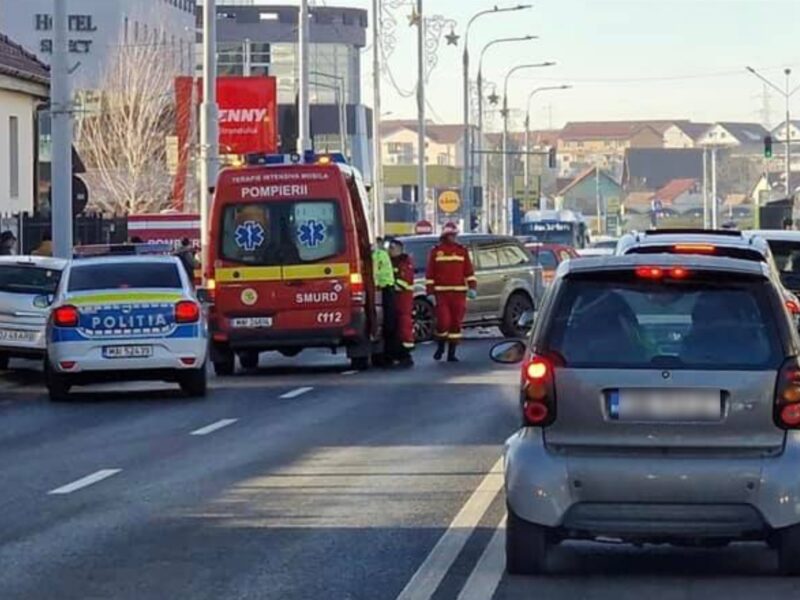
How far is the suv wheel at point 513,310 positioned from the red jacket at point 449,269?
5383 millimetres

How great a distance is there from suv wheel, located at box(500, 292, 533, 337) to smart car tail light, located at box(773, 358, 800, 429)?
23337 millimetres

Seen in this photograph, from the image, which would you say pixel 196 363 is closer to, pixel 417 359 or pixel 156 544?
pixel 417 359

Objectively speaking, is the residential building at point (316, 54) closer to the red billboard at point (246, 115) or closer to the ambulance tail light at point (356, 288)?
the red billboard at point (246, 115)

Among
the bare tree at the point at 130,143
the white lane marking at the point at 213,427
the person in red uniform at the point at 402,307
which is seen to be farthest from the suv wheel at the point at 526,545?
the bare tree at the point at 130,143

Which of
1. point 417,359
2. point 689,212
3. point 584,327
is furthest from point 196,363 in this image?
point 689,212

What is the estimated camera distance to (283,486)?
13.8 m

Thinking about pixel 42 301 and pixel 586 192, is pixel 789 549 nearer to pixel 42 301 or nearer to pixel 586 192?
pixel 42 301

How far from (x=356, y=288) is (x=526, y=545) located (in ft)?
49.6

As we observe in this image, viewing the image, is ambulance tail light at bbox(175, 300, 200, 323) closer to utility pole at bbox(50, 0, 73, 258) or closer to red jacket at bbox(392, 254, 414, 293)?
red jacket at bbox(392, 254, 414, 293)

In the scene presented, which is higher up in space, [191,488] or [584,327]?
[584,327]

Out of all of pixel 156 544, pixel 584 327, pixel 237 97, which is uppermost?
pixel 237 97

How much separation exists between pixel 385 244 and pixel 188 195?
43.3 meters

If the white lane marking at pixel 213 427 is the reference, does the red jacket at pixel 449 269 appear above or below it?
above

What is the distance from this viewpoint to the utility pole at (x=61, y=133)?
3122 centimetres
